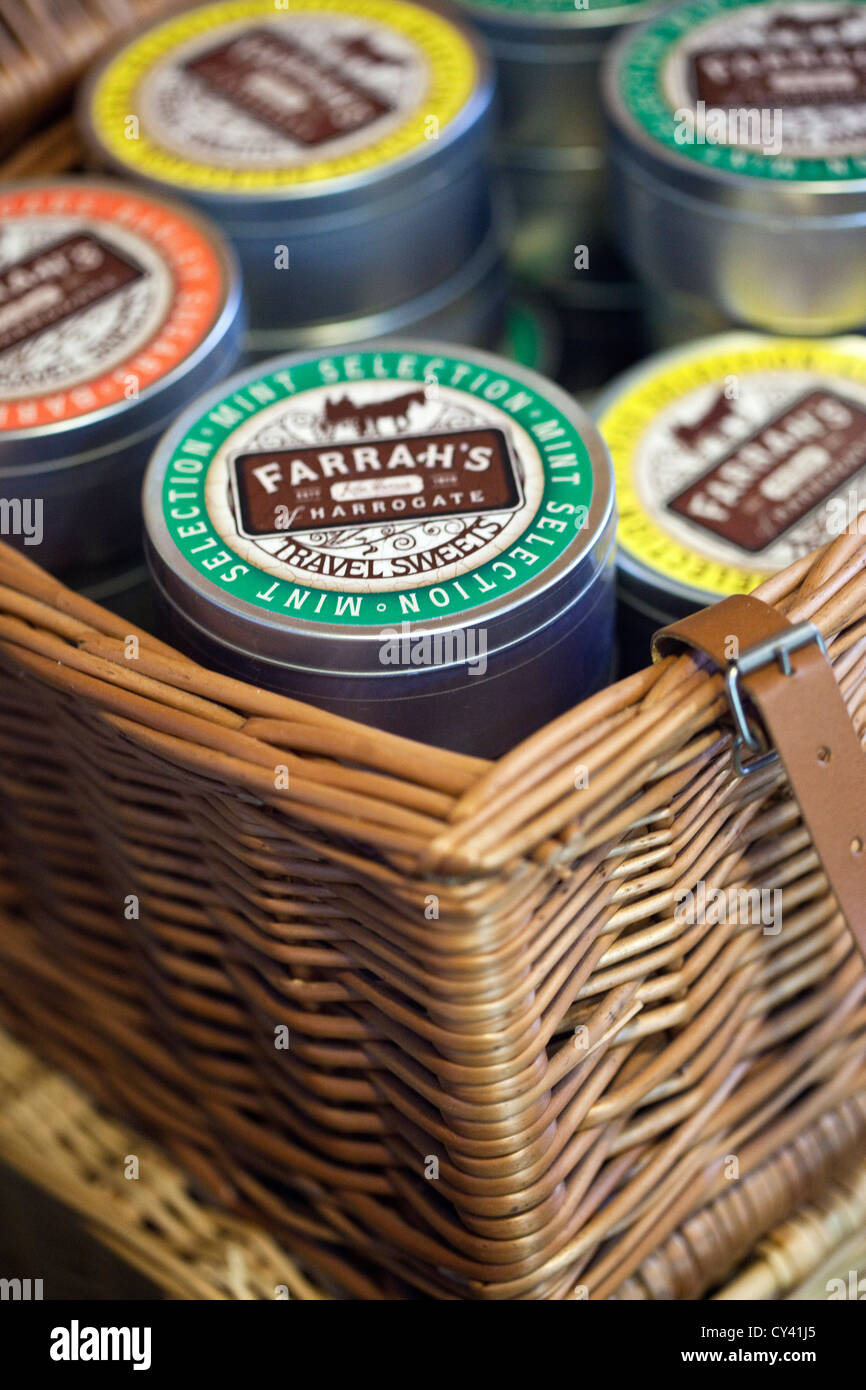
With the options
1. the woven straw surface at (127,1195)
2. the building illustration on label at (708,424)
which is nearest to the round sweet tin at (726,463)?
the building illustration on label at (708,424)

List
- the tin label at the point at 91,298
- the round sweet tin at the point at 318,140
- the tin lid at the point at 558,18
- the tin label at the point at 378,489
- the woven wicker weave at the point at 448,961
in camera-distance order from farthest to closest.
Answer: the tin lid at the point at 558,18, the round sweet tin at the point at 318,140, the tin label at the point at 91,298, the tin label at the point at 378,489, the woven wicker weave at the point at 448,961

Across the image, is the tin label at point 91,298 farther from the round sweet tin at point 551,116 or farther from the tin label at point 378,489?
the round sweet tin at point 551,116

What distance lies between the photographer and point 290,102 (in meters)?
0.94

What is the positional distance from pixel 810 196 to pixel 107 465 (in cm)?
39

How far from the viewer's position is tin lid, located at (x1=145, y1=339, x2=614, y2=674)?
65 centimetres

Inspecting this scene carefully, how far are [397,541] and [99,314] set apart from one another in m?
0.24

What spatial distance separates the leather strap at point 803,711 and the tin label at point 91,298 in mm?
322

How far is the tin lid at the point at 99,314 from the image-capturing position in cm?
76

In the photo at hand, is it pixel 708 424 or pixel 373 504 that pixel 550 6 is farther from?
pixel 373 504

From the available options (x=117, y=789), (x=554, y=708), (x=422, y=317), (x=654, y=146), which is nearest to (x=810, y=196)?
(x=654, y=146)

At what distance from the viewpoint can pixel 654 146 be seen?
0.88m

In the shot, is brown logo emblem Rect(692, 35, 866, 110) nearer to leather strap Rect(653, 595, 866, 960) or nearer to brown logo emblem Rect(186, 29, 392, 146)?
brown logo emblem Rect(186, 29, 392, 146)

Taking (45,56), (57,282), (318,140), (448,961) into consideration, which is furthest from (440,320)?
(448,961)

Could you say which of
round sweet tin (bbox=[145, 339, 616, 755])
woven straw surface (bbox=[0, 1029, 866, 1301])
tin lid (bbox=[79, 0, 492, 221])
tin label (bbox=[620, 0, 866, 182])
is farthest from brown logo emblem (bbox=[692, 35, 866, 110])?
woven straw surface (bbox=[0, 1029, 866, 1301])
